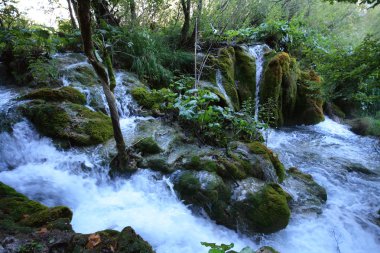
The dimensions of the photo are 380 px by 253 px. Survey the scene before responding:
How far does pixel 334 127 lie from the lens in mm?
9820

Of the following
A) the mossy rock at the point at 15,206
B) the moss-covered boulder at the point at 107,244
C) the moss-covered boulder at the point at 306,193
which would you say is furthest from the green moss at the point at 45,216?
the moss-covered boulder at the point at 306,193

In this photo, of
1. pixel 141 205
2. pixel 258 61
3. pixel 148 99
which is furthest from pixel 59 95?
pixel 258 61

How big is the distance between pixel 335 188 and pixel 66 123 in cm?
521

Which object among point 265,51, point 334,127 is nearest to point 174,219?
point 265,51

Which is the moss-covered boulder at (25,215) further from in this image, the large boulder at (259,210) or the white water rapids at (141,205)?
the large boulder at (259,210)

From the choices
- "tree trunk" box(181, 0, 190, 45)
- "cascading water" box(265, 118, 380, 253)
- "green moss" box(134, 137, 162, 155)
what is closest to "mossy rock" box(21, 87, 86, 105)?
"green moss" box(134, 137, 162, 155)

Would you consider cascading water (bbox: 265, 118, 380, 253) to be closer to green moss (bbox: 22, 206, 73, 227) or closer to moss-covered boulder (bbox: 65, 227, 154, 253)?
moss-covered boulder (bbox: 65, 227, 154, 253)

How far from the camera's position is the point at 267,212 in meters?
3.74

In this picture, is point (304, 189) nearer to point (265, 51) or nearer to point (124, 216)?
point (124, 216)

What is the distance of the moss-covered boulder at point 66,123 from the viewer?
4355 millimetres

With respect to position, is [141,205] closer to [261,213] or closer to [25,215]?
[25,215]

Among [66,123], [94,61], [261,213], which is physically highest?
[94,61]

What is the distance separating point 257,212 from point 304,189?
153 cm

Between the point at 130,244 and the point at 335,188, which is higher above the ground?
the point at 130,244
